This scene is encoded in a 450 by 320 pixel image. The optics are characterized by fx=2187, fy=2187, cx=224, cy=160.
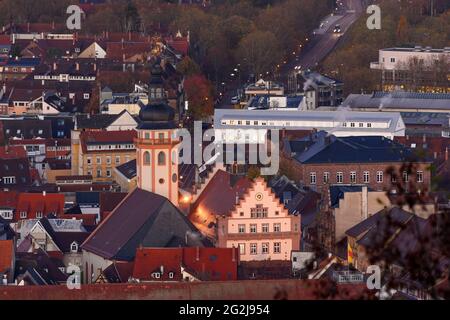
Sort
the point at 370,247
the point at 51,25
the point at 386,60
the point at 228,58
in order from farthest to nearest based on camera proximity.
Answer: the point at 51,25
the point at 228,58
the point at 386,60
the point at 370,247

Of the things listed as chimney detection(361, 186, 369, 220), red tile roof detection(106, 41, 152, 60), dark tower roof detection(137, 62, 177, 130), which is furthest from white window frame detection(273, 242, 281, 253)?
red tile roof detection(106, 41, 152, 60)

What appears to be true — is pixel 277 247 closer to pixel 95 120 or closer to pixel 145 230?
pixel 145 230

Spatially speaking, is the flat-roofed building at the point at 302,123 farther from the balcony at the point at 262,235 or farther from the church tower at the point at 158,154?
the balcony at the point at 262,235

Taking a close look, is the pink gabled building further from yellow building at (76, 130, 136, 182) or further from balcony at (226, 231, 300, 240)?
yellow building at (76, 130, 136, 182)

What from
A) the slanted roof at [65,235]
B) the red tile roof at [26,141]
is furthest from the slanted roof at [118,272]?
the red tile roof at [26,141]

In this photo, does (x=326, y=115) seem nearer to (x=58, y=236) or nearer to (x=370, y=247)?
(x=58, y=236)

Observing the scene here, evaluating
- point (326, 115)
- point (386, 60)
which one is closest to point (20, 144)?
point (326, 115)
